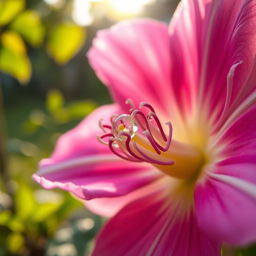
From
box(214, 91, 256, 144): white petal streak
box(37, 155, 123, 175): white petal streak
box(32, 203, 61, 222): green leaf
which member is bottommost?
box(214, 91, 256, 144): white petal streak

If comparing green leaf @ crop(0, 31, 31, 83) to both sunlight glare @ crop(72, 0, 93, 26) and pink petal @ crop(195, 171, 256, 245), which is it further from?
pink petal @ crop(195, 171, 256, 245)

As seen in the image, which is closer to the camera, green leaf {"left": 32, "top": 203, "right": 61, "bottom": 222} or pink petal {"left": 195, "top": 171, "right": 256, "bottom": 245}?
pink petal {"left": 195, "top": 171, "right": 256, "bottom": 245}

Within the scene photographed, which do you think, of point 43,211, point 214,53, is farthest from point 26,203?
point 214,53

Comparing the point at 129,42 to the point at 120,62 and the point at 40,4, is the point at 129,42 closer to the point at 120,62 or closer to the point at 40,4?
the point at 120,62

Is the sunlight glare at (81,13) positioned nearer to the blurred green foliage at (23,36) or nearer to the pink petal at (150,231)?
the blurred green foliage at (23,36)

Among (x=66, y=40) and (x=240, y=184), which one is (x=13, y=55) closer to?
(x=66, y=40)

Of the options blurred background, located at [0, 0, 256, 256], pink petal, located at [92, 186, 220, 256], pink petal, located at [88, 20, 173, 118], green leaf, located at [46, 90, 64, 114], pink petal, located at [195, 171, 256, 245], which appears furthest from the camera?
green leaf, located at [46, 90, 64, 114]

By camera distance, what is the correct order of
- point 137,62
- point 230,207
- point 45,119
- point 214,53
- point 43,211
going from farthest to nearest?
point 45,119, point 43,211, point 137,62, point 214,53, point 230,207

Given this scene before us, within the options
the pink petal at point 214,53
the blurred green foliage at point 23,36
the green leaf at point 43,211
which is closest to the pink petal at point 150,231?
the pink petal at point 214,53

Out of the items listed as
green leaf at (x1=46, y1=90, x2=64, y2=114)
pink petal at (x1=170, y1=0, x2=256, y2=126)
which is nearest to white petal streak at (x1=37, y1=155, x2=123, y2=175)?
pink petal at (x1=170, y1=0, x2=256, y2=126)
